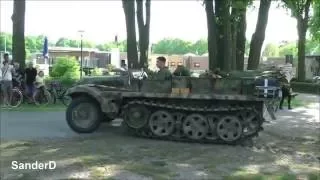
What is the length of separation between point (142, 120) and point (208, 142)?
161cm

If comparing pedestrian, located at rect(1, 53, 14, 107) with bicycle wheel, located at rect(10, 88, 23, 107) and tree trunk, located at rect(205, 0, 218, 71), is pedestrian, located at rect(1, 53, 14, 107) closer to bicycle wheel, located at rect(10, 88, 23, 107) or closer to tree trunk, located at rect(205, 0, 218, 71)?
bicycle wheel, located at rect(10, 88, 23, 107)

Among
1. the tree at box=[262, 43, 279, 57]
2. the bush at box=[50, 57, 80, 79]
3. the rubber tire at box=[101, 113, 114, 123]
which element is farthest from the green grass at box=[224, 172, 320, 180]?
the tree at box=[262, 43, 279, 57]

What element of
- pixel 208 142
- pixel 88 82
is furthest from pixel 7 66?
pixel 208 142

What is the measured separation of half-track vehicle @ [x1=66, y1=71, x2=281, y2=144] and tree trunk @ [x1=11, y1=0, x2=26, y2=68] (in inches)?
436

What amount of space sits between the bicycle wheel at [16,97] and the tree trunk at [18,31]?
10.2 ft

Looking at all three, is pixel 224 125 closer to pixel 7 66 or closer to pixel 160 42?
pixel 7 66

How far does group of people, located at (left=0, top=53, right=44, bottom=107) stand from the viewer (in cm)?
2133

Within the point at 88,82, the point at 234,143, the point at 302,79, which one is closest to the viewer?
the point at 234,143

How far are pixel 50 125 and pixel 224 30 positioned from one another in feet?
25.2

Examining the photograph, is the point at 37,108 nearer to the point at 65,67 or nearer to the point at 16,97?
the point at 16,97

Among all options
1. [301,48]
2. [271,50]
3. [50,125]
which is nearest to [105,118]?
[50,125]

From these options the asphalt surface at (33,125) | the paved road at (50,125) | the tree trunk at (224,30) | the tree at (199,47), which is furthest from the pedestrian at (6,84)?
the tree at (199,47)

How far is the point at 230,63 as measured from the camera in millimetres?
20969

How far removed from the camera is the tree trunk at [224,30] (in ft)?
67.4
